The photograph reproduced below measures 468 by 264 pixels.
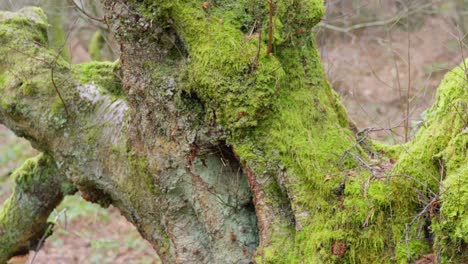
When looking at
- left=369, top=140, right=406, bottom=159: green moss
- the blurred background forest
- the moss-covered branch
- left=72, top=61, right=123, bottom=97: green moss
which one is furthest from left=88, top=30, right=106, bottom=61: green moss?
left=369, top=140, right=406, bottom=159: green moss

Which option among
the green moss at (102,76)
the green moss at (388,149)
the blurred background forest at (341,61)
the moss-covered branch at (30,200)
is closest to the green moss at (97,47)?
the blurred background forest at (341,61)

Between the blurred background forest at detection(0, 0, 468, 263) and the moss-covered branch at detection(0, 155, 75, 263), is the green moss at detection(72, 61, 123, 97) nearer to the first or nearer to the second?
the moss-covered branch at detection(0, 155, 75, 263)

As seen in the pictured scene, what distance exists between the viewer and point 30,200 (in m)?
5.52

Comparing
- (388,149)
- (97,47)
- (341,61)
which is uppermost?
(97,47)

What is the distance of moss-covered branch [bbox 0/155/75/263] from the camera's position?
544 cm

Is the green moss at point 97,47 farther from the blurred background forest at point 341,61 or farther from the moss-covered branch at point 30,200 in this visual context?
the moss-covered branch at point 30,200

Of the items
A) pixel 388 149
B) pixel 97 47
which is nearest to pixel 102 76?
pixel 388 149

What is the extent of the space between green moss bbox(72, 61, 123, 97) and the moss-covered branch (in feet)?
3.34

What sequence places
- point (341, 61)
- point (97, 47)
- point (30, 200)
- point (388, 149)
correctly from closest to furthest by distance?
point (388, 149)
point (30, 200)
point (341, 61)
point (97, 47)

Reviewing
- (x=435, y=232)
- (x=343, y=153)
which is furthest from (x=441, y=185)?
(x=343, y=153)

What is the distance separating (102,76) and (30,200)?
156 cm

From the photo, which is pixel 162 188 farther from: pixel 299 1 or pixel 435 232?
pixel 435 232

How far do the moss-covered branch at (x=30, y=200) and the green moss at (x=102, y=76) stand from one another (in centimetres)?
102

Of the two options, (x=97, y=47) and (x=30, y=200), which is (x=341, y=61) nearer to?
(x=97, y=47)
